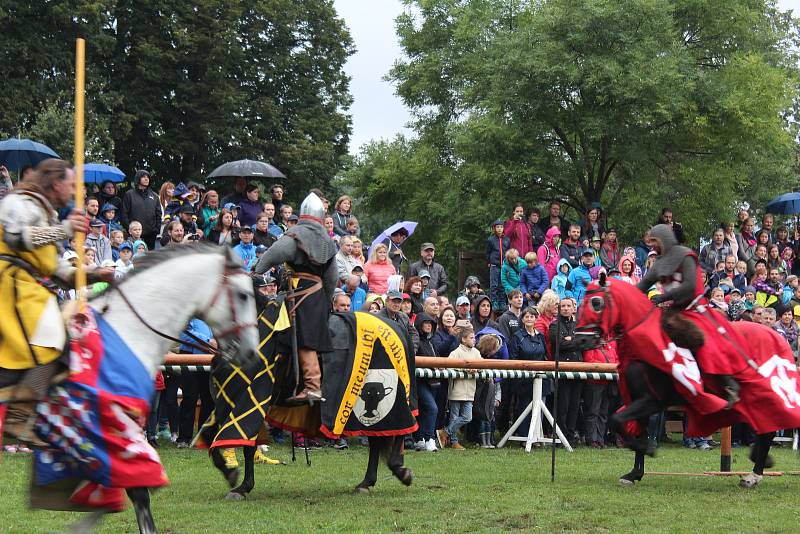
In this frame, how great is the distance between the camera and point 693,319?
10531mm

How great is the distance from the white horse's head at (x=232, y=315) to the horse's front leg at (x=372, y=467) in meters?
3.24

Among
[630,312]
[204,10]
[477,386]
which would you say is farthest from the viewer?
[204,10]

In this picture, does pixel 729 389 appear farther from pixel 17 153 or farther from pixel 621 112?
pixel 621 112

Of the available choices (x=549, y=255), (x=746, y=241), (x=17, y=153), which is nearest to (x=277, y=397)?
(x=17, y=153)

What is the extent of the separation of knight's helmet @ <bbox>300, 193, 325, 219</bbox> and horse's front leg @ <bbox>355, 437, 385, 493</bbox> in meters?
2.19

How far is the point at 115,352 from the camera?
6336 millimetres

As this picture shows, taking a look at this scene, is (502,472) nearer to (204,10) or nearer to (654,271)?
(654,271)

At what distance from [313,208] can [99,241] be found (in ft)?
18.0

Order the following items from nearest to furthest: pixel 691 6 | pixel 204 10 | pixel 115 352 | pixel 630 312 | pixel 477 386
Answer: pixel 115 352
pixel 630 312
pixel 477 386
pixel 691 6
pixel 204 10

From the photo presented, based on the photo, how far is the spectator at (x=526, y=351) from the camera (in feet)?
49.9

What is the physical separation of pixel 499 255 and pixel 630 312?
849cm

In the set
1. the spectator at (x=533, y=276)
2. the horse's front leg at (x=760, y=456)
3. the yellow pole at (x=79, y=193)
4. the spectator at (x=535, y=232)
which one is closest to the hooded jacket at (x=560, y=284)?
the spectator at (x=533, y=276)

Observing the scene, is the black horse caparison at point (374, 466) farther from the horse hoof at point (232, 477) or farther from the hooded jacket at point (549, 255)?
the hooded jacket at point (549, 255)

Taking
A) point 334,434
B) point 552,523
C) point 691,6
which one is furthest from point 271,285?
point 691,6
